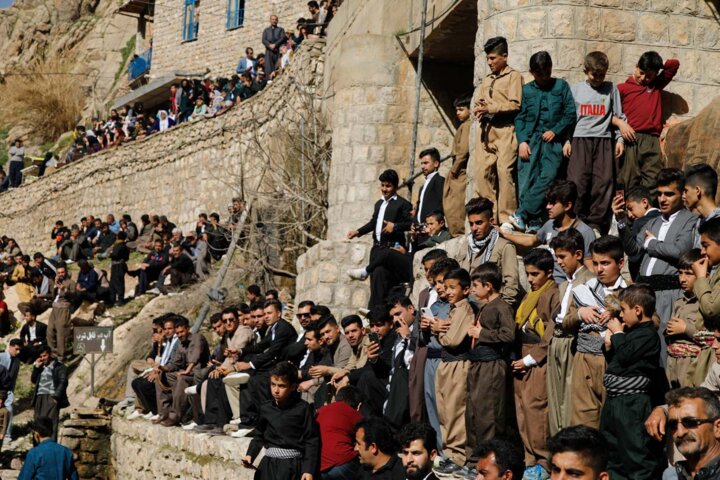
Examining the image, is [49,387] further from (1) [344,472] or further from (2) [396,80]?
(1) [344,472]

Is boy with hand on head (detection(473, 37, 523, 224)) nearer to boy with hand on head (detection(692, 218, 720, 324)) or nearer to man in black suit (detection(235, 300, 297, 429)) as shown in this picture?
man in black suit (detection(235, 300, 297, 429))

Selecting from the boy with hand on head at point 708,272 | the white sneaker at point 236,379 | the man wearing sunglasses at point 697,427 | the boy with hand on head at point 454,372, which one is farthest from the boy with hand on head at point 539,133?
the man wearing sunglasses at point 697,427

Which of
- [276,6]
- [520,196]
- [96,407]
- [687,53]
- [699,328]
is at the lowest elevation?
[96,407]

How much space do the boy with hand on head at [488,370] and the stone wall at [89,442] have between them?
8205 mm

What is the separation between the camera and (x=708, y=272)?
6.35m

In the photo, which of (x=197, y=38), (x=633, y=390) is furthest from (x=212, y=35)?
(x=633, y=390)

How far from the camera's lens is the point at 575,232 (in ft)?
24.6

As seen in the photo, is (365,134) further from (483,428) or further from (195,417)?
(483,428)

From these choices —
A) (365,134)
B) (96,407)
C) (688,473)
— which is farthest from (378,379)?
(96,407)

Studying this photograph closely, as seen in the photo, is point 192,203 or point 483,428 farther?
point 192,203

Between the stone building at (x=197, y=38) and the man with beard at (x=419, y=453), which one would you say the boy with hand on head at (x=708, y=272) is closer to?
the man with beard at (x=419, y=453)

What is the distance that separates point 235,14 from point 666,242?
2799 cm

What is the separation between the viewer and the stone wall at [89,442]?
1472 cm

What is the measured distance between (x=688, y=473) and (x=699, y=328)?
1.30m
